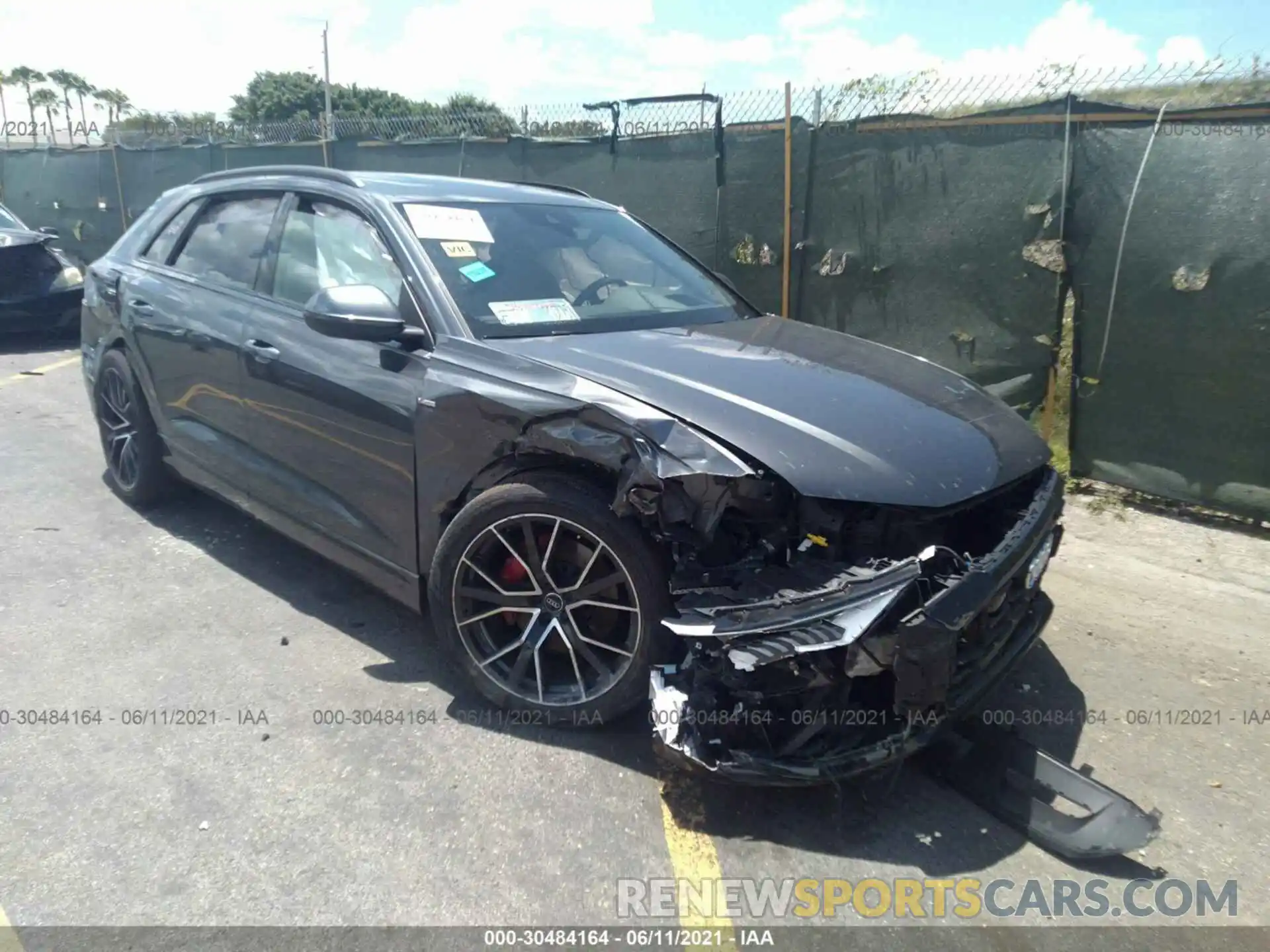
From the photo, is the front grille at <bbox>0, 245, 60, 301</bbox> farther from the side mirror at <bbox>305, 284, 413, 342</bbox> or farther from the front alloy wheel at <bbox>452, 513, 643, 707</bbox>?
the front alloy wheel at <bbox>452, 513, 643, 707</bbox>

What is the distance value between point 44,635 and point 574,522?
7.78 ft

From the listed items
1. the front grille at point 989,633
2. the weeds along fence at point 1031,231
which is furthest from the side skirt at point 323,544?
the weeds along fence at point 1031,231

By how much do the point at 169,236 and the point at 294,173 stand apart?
3.59ft

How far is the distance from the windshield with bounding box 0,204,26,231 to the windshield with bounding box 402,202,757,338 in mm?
8553

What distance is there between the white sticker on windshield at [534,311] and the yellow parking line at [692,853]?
1637 millimetres

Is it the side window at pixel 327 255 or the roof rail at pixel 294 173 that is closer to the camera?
the side window at pixel 327 255

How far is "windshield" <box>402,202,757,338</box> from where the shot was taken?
3.46m

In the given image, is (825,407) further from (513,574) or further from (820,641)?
(513,574)

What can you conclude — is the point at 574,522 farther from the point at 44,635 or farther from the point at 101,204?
the point at 101,204

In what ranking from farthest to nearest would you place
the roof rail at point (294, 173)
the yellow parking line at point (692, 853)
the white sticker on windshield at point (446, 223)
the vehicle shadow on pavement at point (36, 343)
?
the vehicle shadow on pavement at point (36, 343)
the roof rail at point (294, 173)
the white sticker on windshield at point (446, 223)
the yellow parking line at point (692, 853)

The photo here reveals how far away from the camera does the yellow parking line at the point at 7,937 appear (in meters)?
2.22

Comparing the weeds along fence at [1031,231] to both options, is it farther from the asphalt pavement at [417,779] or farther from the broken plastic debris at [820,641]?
the broken plastic debris at [820,641]

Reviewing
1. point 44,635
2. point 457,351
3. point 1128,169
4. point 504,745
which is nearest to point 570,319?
point 457,351

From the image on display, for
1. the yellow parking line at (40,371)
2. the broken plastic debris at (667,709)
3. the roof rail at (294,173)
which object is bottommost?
the broken plastic debris at (667,709)
